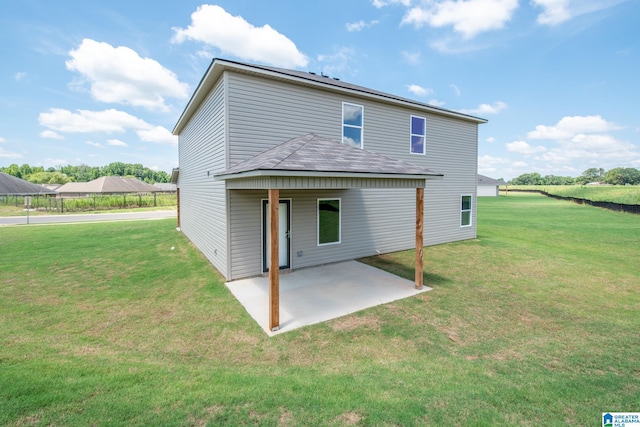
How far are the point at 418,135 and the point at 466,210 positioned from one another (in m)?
4.72

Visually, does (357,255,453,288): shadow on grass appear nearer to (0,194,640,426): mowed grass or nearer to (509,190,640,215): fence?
(0,194,640,426): mowed grass

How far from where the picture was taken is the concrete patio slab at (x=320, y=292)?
5.61 m

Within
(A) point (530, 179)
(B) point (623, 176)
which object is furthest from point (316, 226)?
(A) point (530, 179)

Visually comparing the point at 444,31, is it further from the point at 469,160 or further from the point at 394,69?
the point at 469,160

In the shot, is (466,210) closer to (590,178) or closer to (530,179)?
(530,179)

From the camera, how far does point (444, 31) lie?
13.3 meters

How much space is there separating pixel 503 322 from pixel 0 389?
7.19m

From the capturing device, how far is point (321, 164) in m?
5.80

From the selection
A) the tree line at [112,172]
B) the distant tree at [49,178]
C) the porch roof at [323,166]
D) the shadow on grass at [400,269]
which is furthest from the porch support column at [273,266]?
the tree line at [112,172]

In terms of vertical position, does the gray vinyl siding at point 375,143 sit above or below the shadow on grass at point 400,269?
above

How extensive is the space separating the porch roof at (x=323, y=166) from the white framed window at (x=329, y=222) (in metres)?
2.19

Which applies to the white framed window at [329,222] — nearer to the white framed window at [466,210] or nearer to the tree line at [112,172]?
the white framed window at [466,210]

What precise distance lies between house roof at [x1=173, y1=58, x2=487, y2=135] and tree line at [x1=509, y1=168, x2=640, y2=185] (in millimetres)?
102310

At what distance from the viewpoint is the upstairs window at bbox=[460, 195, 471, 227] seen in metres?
13.3
